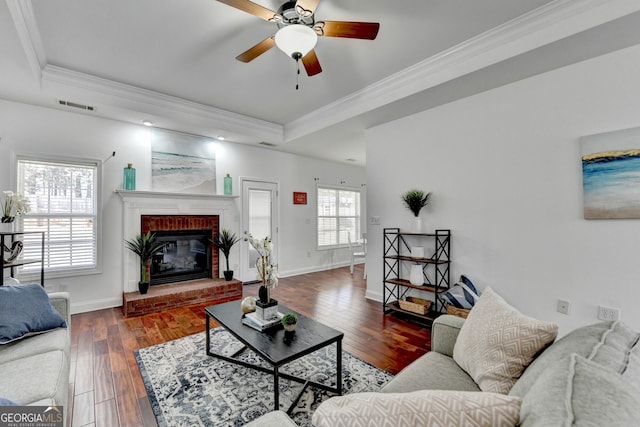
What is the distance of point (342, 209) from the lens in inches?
291

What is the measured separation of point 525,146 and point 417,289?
2.07 meters

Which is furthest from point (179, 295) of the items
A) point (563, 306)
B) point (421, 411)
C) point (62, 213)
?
point (563, 306)

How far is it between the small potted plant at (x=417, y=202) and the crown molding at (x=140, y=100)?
2.78 metres

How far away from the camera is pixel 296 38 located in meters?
2.11

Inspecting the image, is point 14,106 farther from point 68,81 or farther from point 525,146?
point 525,146

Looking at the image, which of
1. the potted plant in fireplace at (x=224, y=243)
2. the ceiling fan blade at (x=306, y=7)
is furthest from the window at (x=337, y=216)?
the ceiling fan blade at (x=306, y=7)

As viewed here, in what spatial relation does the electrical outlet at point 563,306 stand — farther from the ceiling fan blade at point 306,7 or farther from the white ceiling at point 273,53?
the ceiling fan blade at point 306,7

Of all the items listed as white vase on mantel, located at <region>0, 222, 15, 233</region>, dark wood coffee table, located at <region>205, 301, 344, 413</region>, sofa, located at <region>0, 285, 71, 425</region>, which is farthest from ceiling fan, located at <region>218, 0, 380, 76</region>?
white vase on mantel, located at <region>0, 222, 15, 233</region>

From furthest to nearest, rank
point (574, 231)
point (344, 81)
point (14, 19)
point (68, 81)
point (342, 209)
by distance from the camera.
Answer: point (342, 209)
point (344, 81)
point (68, 81)
point (574, 231)
point (14, 19)

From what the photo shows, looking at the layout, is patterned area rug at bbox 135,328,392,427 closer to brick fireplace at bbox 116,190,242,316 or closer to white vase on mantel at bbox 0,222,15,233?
brick fireplace at bbox 116,190,242,316

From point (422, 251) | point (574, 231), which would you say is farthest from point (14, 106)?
point (574, 231)

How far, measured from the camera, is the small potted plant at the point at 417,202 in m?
3.65

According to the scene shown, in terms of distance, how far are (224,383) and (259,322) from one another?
0.53m

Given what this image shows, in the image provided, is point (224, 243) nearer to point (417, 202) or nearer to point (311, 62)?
point (417, 202)
